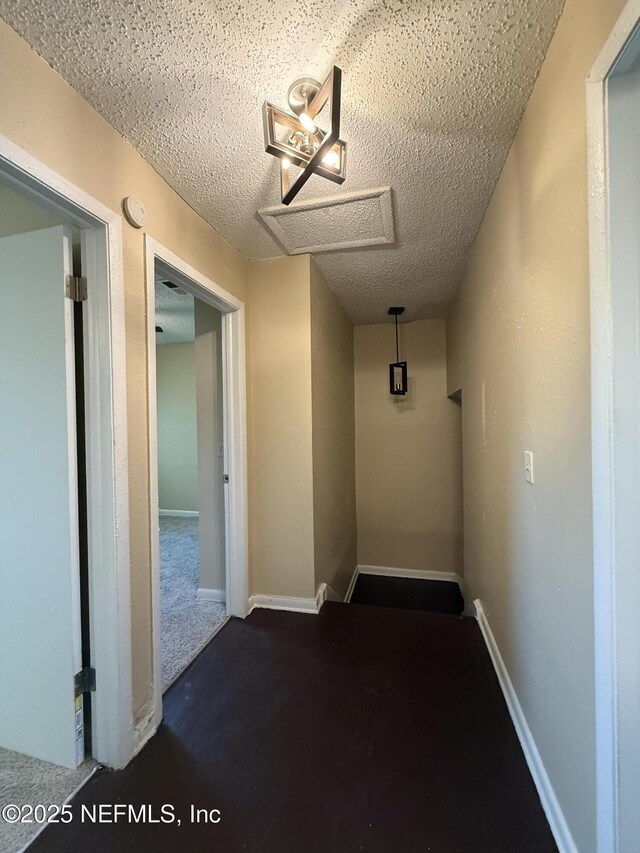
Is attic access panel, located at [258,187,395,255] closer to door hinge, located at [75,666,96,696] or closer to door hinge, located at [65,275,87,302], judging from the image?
door hinge, located at [65,275,87,302]

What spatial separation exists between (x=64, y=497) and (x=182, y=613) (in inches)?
57.9

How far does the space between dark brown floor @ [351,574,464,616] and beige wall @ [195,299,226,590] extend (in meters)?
Answer: 1.71

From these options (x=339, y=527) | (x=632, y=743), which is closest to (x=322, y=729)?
(x=632, y=743)

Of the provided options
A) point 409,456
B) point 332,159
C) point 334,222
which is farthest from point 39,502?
point 409,456

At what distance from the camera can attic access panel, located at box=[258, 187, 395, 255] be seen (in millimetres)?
1691

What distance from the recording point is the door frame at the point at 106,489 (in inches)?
48.4

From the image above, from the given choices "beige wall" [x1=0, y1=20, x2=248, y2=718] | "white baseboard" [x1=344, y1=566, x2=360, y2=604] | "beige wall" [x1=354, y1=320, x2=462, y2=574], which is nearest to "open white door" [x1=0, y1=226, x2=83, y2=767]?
"beige wall" [x1=0, y1=20, x2=248, y2=718]

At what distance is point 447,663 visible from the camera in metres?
1.75

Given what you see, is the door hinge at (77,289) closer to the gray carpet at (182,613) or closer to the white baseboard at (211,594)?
the gray carpet at (182,613)

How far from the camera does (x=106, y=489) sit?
1.23m

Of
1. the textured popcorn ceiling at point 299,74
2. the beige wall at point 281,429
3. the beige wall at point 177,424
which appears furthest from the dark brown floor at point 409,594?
the textured popcorn ceiling at point 299,74

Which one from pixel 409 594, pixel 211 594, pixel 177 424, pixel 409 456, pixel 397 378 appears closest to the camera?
pixel 211 594

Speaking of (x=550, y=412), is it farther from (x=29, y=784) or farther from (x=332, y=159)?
(x=29, y=784)

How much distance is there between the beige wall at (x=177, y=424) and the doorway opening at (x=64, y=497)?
3.88 meters
